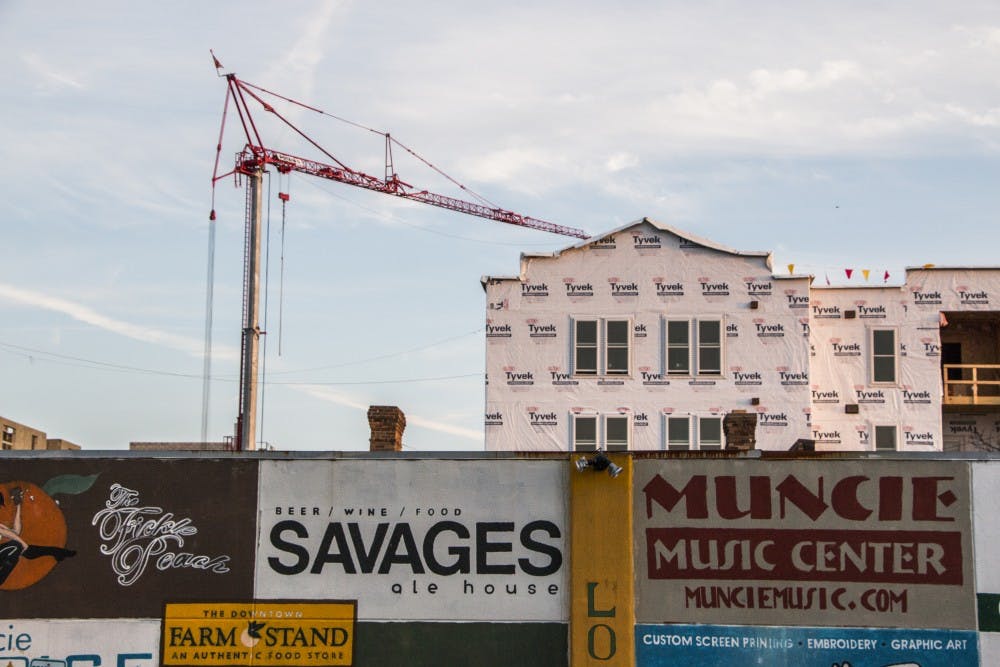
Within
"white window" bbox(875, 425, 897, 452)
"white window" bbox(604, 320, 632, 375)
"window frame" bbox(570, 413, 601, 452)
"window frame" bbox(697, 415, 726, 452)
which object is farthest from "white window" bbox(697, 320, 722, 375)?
"white window" bbox(875, 425, 897, 452)

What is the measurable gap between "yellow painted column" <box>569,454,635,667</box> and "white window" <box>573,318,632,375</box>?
21.4m

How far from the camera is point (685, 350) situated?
40.8 m

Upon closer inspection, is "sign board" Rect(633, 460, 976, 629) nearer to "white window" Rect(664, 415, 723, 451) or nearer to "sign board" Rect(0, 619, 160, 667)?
"sign board" Rect(0, 619, 160, 667)

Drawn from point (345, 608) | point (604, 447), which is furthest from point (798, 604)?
point (604, 447)

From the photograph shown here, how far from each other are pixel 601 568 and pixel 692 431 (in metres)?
21.9

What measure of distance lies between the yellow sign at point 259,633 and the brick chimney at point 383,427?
241 inches

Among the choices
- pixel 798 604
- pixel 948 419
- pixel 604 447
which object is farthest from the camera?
pixel 948 419

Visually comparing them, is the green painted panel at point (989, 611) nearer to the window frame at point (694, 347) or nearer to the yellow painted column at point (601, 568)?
the yellow painted column at point (601, 568)

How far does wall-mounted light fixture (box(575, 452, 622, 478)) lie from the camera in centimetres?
1889

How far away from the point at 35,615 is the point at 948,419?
114ft

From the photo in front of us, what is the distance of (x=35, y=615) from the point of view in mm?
19203

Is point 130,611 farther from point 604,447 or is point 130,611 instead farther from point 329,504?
point 604,447

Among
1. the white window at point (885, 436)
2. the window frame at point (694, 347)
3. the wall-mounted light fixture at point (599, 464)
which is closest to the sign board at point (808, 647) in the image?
the wall-mounted light fixture at point (599, 464)

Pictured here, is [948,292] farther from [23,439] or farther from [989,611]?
[23,439]
